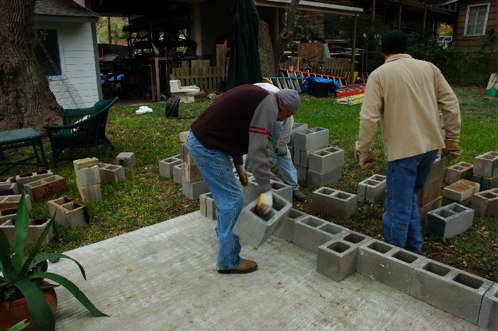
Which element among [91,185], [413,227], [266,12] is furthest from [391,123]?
[266,12]

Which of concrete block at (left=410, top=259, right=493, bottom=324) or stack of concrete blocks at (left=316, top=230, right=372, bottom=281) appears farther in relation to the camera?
stack of concrete blocks at (left=316, top=230, right=372, bottom=281)

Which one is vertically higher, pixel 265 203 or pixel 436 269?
pixel 265 203

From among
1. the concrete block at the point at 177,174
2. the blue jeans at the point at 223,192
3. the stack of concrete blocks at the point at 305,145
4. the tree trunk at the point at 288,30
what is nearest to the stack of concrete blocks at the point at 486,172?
the stack of concrete blocks at the point at 305,145

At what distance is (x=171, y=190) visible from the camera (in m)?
5.24

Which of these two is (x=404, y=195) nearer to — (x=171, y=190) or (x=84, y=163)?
(x=171, y=190)

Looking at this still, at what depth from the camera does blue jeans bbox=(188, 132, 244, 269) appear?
2.99 metres

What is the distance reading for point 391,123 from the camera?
3.09 meters

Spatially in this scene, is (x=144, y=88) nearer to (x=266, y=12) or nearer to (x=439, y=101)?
(x=266, y=12)

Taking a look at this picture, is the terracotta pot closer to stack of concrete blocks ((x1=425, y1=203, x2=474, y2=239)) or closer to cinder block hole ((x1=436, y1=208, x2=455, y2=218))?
stack of concrete blocks ((x1=425, y1=203, x2=474, y2=239))

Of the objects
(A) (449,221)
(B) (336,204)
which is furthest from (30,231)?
(A) (449,221)

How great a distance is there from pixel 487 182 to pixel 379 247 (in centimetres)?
255

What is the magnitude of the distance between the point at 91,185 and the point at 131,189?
1.94 feet

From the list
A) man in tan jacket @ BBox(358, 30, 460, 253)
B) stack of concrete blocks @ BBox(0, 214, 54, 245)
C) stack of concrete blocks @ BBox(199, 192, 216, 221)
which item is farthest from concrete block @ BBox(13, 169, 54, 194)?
man in tan jacket @ BBox(358, 30, 460, 253)

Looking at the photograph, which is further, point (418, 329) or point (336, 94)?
point (336, 94)
